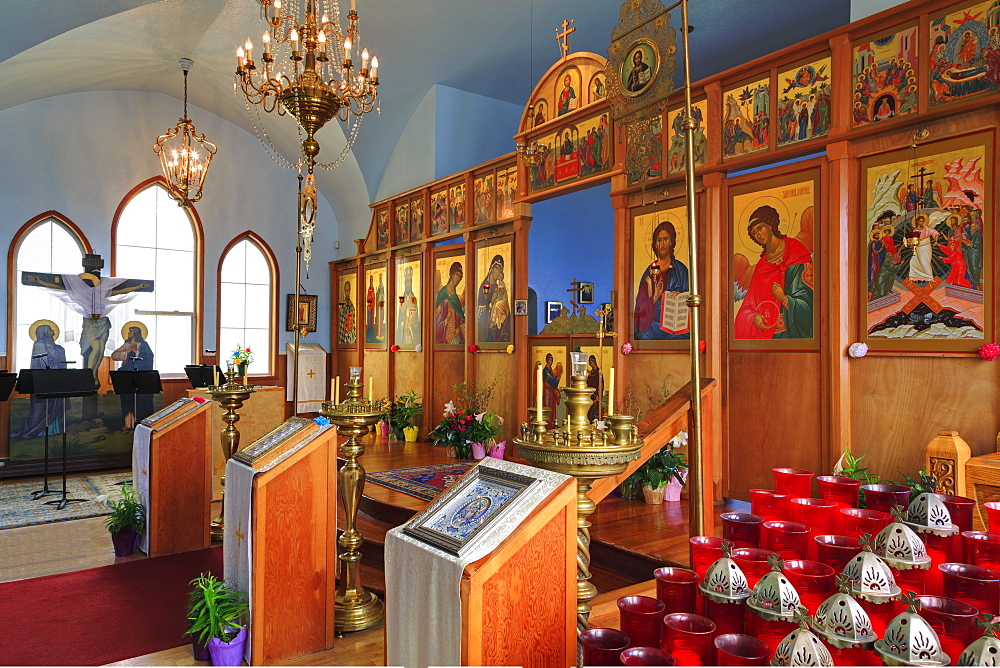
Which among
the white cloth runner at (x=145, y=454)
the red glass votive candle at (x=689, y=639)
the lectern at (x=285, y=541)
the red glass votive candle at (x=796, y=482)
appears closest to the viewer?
the red glass votive candle at (x=689, y=639)

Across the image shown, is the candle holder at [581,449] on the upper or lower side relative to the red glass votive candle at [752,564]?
upper

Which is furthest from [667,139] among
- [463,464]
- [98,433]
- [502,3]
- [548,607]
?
[98,433]

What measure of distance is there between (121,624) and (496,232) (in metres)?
6.09

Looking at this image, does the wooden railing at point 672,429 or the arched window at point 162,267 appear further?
the arched window at point 162,267

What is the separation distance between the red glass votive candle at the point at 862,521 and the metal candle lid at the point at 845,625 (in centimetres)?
104

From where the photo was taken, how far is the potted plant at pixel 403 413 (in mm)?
10055

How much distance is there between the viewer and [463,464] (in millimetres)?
7855

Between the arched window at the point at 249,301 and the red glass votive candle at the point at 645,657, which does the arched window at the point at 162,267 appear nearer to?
the arched window at the point at 249,301

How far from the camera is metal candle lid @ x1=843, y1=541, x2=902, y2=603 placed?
1820 mm

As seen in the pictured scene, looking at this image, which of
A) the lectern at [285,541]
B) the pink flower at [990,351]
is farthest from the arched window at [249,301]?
the pink flower at [990,351]

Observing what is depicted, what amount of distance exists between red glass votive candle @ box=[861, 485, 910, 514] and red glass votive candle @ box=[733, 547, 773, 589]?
1.07 metres

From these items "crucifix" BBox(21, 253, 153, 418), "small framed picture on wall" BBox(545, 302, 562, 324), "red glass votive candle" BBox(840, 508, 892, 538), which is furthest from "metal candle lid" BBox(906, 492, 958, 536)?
"crucifix" BBox(21, 253, 153, 418)

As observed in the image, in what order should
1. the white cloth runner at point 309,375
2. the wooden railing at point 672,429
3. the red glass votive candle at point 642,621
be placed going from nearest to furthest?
the red glass votive candle at point 642,621
the wooden railing at point 672,429
the white cloth runner at point 309,375

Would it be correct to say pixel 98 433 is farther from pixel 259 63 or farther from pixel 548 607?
pixel 548 607
